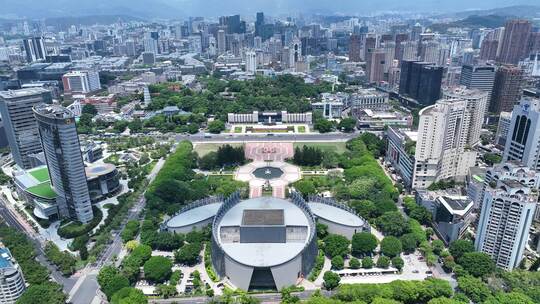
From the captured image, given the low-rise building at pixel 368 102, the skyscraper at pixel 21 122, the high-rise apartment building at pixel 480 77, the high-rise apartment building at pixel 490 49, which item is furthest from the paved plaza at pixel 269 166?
the high-rise apartment building at pixel 490 49

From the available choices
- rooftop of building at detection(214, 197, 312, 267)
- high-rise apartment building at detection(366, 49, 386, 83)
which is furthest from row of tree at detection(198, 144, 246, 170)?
high-rise apartment building at detection(366, 49, 386, 83)

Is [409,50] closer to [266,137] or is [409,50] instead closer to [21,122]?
[266,137]

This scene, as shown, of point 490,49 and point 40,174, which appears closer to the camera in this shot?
point 40,174

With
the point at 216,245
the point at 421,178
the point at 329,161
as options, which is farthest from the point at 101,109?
the point at 421,178

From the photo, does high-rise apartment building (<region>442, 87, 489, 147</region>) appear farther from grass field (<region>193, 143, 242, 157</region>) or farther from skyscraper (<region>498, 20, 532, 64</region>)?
skyscraper (<region>498, 20, 532, 64</region>)

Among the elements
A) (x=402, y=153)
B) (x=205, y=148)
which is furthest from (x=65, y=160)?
(x=402, y=153)

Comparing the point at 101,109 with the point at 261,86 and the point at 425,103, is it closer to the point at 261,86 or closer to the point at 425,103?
the point at 261,86

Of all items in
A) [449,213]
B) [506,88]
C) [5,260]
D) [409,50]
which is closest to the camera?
[5,260]
